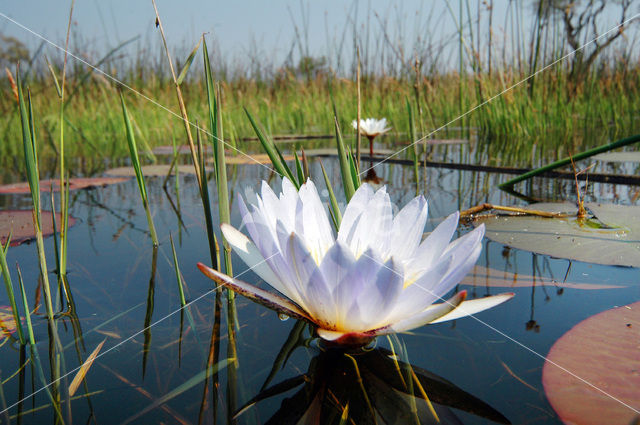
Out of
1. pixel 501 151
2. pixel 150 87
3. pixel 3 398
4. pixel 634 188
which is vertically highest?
pixel 150 87

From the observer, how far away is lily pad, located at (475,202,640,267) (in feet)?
2.91

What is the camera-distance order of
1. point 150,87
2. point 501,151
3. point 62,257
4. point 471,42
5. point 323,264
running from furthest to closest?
point 150,87 → point 471,42 → point 501,151 → point 62,257 → point 323,264

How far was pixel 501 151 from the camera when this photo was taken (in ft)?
8.68

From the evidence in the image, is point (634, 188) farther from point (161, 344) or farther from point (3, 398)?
point (3, 398)

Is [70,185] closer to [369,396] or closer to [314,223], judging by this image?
[314,223]

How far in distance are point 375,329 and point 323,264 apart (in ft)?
0.36

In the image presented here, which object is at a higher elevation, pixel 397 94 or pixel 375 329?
pixel 397 94

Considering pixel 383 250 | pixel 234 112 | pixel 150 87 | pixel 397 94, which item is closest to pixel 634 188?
pixel 383 250

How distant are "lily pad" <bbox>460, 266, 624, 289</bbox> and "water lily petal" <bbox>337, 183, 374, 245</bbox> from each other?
304 millimetres

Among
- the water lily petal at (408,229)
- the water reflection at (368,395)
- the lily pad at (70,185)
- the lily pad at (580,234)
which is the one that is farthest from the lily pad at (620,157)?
the lily pad at (70,185)

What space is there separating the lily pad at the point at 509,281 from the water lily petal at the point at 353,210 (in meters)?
0.30

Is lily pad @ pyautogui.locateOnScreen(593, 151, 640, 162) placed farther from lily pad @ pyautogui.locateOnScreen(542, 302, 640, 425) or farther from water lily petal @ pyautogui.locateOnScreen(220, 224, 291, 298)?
water lily petal @ pyautogui.locateOnScreen(220, 224, 291, 298)

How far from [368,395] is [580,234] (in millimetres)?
767

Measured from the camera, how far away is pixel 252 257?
618 millimetres
